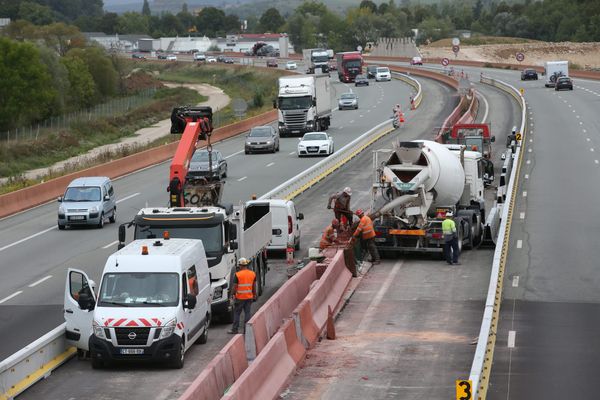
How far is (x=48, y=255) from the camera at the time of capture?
34656mm

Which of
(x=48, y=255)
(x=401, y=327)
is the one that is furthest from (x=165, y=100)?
(x=401, y=327)

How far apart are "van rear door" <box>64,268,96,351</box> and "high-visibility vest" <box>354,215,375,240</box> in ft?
34.6

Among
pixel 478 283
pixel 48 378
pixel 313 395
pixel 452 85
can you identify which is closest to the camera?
pixel 313 395

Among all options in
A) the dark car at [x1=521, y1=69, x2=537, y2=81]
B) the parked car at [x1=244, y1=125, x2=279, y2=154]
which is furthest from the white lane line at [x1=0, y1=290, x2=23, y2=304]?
the dark car at [x1=521, y1=69, x2=537, y2=81]

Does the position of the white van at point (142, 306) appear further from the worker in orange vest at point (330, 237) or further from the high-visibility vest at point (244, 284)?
the worker in orange vest at point (330, 237)

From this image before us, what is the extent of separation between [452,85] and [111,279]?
309 feet

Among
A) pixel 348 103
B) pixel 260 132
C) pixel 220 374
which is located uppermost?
pixel 220 374

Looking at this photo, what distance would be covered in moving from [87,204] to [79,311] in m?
19.3

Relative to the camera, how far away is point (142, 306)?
20.5 m

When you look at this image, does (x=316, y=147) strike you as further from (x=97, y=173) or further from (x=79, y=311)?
(x=79, y=311)

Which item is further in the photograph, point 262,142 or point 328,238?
point 262,142

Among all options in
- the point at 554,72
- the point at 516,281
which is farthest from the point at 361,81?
the point at 516,281

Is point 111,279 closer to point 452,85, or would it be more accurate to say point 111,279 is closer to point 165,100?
point 452,85

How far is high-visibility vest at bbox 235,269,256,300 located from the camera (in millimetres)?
22719
